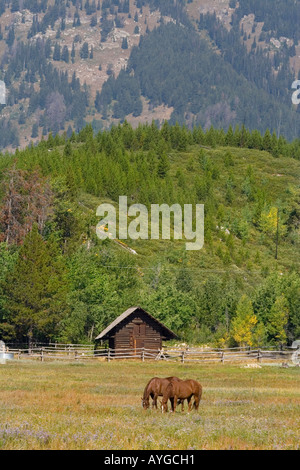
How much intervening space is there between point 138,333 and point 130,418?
4796 cm

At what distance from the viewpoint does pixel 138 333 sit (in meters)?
68.6

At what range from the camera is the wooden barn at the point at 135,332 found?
222ft

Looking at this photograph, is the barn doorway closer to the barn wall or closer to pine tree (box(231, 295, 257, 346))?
the barn wall

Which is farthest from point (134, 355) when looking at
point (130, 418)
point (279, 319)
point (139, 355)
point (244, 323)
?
point (130, 418)

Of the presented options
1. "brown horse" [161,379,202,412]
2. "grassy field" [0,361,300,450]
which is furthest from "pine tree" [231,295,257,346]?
"brown horse" [161,379,202,412]

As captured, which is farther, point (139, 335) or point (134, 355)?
point (139, 335)

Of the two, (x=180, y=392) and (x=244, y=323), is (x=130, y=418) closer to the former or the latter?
(x=180, y=392)

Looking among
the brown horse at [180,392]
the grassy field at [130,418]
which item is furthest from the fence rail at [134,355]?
the brown horse at [180,392]

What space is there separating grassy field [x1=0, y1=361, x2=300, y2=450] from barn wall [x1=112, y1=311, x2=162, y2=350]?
2598 centimetres

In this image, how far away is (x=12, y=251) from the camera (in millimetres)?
87188

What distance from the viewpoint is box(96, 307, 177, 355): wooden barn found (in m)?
67.8

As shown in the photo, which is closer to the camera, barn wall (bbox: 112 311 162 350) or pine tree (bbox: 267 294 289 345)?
barn wall (bbox: 112 311 162 350)

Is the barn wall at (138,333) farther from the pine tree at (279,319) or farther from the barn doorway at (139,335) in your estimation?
the pine tree at (279,319)

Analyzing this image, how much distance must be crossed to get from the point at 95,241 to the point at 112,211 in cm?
2681
